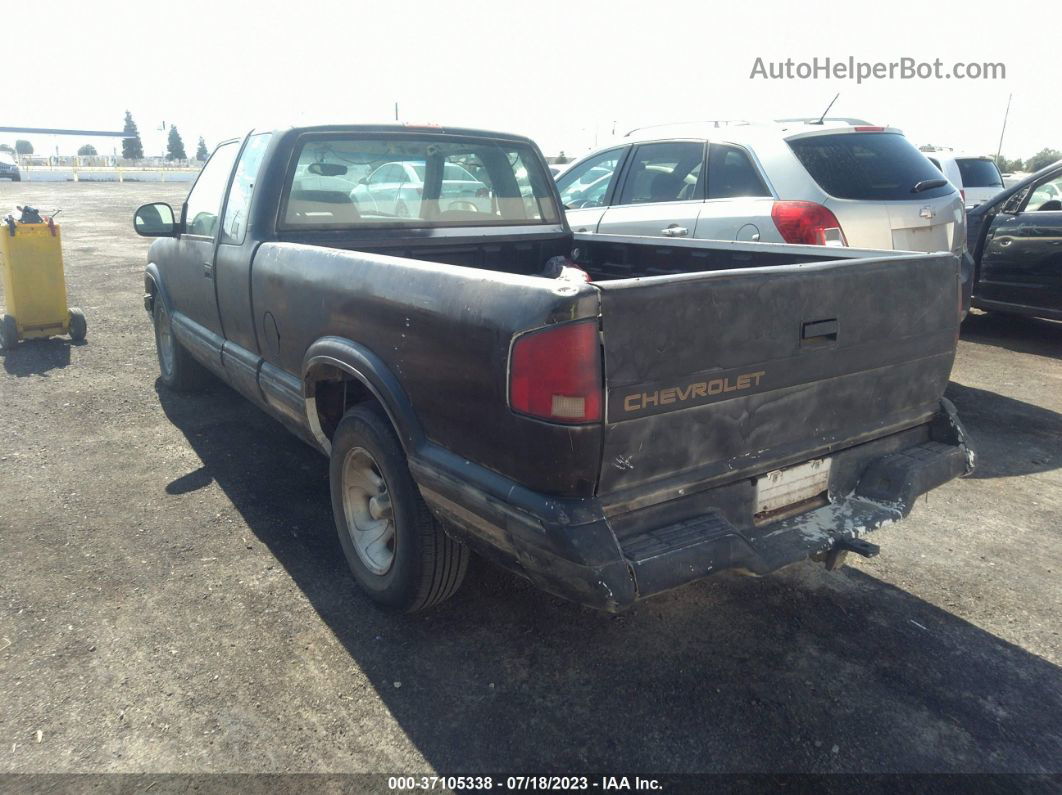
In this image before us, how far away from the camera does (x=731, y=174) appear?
5.71 metres

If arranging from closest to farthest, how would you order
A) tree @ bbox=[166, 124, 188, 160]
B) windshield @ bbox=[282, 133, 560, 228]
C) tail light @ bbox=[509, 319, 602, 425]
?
tail light @ bbox=[509, 319, 602, 425]
windshield @ bbox=[282, 133, 560, 228]
tree @ bbox=[166, 124, 188, 160]

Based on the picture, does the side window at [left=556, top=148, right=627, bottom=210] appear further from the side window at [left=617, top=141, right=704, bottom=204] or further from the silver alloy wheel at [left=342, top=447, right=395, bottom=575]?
the silver alloy wheel at [left=342, top=447, right=395, bottom=575]

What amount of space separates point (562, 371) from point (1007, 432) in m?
4.37

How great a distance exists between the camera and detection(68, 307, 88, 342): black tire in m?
7.59

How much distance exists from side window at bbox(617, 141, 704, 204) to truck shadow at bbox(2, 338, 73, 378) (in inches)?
200

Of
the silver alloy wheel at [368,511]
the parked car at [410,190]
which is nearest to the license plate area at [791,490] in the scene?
the silver alloy wheel at [368,511]

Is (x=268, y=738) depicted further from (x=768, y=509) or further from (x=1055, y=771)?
(x=1055, y=771)

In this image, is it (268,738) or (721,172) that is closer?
(268,738)

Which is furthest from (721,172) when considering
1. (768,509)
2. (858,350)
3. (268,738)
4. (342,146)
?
(268,738)

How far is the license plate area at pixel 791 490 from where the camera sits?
267cm

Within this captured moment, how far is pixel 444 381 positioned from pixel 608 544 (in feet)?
2.45

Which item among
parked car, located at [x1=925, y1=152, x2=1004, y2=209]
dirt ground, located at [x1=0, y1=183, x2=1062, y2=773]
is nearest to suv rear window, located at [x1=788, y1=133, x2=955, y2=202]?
dirt ground, located at [x1=0, y1=183, x2=1062, y2=773]

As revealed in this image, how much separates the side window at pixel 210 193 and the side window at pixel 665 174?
125 inches

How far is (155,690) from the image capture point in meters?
2.72
